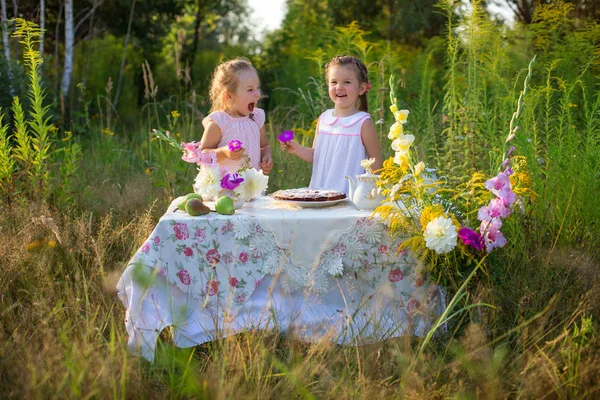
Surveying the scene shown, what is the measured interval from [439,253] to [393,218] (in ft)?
0.81

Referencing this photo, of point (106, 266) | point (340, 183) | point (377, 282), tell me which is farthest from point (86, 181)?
point (377, 282)

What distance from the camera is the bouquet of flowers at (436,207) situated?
8.95 ft

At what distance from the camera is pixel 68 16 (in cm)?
805

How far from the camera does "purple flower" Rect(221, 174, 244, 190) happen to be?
3.10m

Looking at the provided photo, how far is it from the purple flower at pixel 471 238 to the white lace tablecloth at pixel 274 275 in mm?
293

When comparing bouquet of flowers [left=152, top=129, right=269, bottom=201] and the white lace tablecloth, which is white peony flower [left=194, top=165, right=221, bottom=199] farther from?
the white lace tablecloth

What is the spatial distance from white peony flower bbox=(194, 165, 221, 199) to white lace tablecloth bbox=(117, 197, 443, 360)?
18cm

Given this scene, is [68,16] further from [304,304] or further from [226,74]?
[304,304]

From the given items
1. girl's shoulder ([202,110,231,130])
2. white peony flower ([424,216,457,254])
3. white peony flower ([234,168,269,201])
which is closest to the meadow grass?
white peony flower ([424,216,457,254])

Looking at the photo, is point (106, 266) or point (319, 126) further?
point (319, 126)

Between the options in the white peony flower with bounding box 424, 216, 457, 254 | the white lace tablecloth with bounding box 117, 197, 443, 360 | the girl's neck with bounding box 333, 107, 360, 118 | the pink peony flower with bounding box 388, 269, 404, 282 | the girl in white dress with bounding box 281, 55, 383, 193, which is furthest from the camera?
the girl's neck with bounding box 333, 107, 360, 118

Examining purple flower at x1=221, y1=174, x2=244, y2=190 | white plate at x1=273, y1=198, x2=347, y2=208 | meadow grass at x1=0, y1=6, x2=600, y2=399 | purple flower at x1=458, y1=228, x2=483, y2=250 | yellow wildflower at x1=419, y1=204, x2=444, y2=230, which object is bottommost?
meadow grass at x1=0, y1=6, x2=600, y2=399

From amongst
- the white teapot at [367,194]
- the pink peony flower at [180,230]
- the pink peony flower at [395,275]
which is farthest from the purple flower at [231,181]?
the pink peony flower at [395,275]

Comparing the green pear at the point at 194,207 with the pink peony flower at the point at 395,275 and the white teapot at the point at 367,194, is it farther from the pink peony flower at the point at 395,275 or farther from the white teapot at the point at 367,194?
the pink peony flower at the point at 395,275
